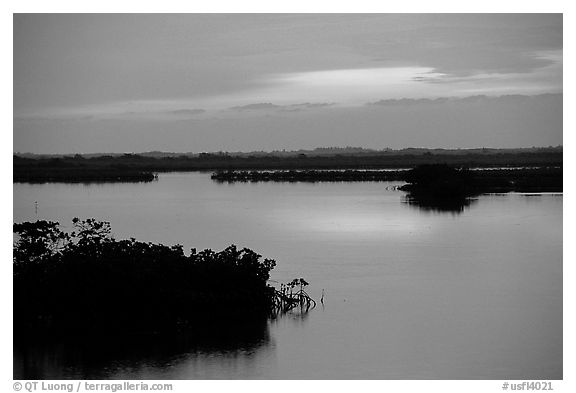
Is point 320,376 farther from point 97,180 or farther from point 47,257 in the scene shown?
point 97,180

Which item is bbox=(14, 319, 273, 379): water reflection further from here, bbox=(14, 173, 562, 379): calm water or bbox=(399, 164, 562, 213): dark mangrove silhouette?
bbox=(399, 164, 562, 213): dark mangrove silhouette

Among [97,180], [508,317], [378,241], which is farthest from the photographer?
[97,180]

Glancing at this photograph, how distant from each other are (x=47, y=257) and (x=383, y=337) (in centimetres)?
353

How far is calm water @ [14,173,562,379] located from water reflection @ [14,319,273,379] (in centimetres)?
2

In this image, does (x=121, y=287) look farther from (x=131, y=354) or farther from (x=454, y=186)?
(x=454, y=186)

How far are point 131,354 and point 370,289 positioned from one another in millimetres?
4288

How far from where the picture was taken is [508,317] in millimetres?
10109

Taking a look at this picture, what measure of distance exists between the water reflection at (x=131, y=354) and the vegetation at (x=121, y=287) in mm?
144

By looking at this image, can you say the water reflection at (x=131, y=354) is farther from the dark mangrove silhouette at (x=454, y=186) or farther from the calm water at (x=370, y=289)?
the dark mangrove silhouette at (x=454, y=186)

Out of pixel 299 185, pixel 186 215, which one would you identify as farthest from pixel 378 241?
pixel 299 185

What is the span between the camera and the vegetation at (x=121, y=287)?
26.8ft
